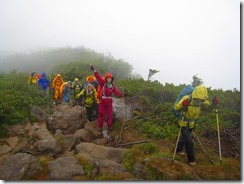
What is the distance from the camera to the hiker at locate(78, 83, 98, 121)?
34.9 feet

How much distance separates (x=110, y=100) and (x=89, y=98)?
1.30 meters

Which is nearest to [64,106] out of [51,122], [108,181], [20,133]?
[51,122]

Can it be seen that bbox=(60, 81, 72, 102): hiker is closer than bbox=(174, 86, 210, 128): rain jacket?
No

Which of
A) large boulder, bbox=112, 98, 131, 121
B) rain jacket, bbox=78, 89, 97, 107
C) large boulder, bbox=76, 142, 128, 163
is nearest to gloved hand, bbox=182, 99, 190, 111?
large boulder, bbox=76, 142, 128, 163

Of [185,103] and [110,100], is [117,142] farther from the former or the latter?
[185,103]

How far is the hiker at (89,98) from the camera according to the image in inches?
419

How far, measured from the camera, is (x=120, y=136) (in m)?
9.35

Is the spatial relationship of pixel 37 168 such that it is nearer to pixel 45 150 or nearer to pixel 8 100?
pixel 45 150

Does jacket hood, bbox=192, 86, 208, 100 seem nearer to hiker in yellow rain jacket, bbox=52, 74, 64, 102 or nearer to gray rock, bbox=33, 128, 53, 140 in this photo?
gray rock, bbox=33, 128, 53, 140

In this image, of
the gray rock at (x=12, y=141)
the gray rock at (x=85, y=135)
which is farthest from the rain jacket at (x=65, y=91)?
the gray rock at (x=12, y=141)

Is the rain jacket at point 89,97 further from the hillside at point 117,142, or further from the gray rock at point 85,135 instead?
the gray rock at point 85,135

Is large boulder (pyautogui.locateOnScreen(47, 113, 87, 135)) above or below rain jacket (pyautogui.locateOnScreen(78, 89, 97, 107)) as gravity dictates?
below

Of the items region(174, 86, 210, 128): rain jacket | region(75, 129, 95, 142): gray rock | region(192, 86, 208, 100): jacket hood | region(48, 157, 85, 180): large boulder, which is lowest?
region(48, 157, 85, 180): large boulder

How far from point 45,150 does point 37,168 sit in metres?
1.58
